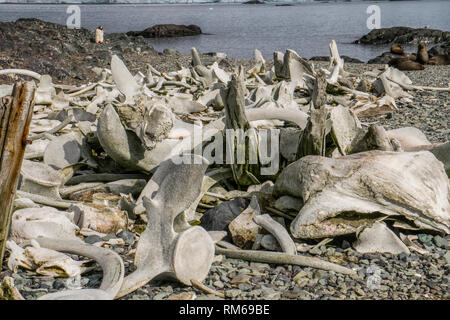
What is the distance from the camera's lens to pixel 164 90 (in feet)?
23.0

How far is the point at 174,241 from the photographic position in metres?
2.51

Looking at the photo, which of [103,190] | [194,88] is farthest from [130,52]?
[103,190]

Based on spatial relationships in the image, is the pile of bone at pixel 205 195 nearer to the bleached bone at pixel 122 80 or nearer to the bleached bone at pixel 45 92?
the bleached bone at pixel 122 80

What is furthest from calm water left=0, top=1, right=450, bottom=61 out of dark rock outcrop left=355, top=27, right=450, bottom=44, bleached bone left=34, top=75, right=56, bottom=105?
bleached bone left=34, top=75, right=56, bottom=105

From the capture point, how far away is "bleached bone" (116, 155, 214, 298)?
2492mm

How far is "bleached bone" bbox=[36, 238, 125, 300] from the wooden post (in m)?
0.48

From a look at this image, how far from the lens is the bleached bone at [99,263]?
7.27 ft

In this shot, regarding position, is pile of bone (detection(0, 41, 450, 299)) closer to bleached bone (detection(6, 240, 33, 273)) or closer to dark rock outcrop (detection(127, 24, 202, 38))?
bleached bone (detection(6, 240, 33, 273))

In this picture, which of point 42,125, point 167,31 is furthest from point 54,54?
point 167,31

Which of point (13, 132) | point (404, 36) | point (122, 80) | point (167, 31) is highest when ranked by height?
point (13, 132)

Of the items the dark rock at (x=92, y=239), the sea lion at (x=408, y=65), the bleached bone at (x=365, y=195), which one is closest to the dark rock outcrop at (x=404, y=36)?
the sea lion at (x=408, y=65)

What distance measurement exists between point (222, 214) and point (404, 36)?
46.5 m

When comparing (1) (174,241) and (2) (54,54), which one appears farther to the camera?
(2) (54,54)

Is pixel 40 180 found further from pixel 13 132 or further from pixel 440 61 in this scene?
pixel 440 61
